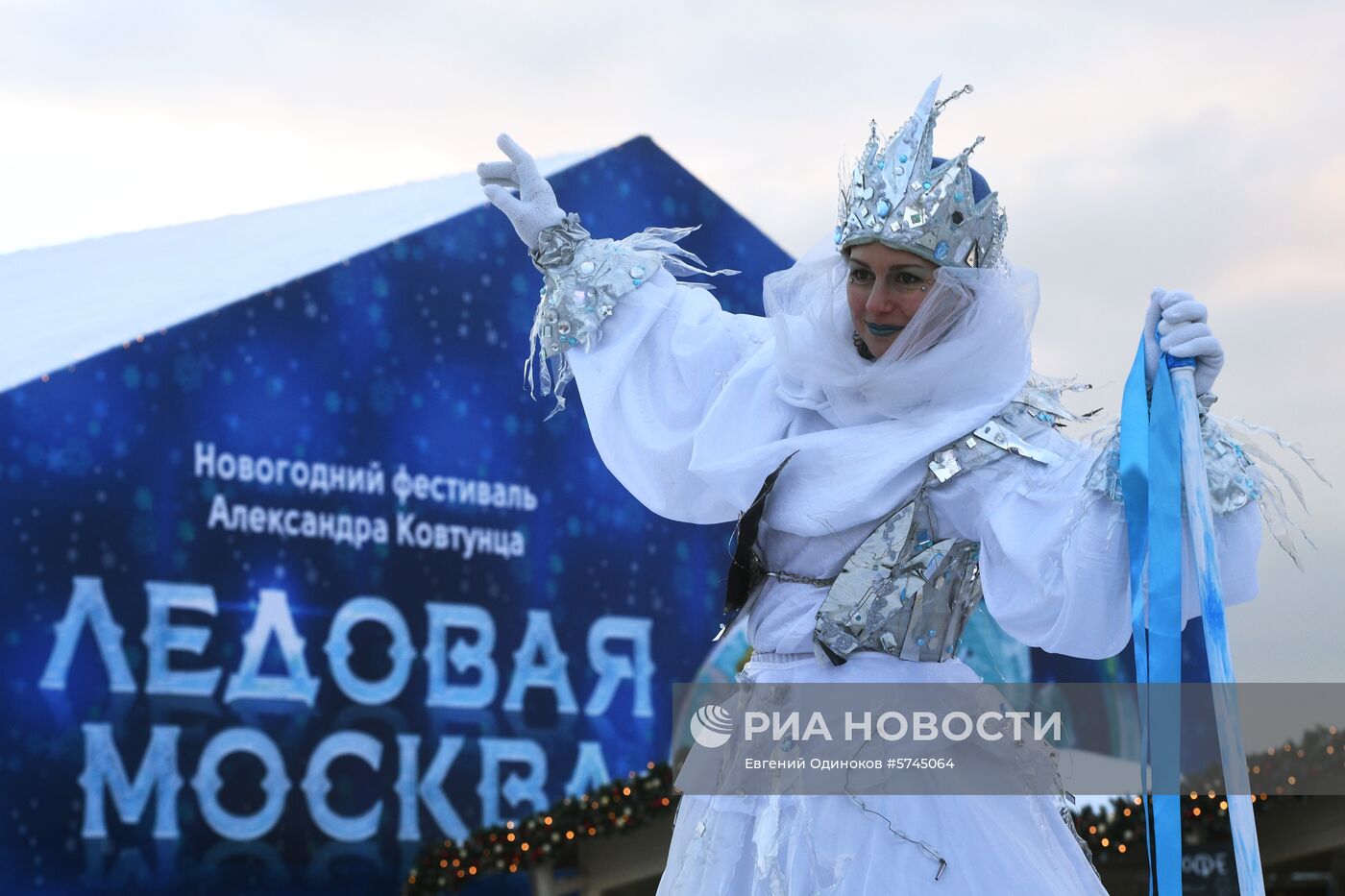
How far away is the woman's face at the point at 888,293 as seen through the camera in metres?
2.08

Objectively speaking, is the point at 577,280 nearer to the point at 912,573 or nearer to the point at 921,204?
the point at 921,204

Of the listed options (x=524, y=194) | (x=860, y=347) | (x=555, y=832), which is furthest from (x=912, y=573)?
(x=555, y=832)

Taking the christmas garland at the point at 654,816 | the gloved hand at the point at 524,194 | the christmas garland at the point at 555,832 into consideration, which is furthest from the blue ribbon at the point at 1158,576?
the christmas garland at the point at 555,832

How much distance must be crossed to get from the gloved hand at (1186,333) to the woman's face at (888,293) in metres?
0.34

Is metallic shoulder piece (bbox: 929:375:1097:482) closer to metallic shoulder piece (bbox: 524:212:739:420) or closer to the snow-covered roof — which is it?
metallic shoulder piece (bbox: 524:212:739:420)

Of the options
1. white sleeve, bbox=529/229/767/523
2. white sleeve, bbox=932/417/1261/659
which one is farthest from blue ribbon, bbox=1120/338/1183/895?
white sleeve, bbox=529/229/767/523

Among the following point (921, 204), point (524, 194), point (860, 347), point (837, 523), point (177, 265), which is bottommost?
point (837, 523)

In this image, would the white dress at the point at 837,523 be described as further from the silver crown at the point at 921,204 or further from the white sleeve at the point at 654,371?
the silver crown at the point at 921,204

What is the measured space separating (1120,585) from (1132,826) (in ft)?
11.5

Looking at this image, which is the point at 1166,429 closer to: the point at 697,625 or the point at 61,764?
the point at 61,764

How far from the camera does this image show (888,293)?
2088mm

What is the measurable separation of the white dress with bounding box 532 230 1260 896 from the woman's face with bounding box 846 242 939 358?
1.7 inches

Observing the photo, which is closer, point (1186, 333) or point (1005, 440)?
point (1186, 333)

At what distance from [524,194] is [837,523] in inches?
28.0
